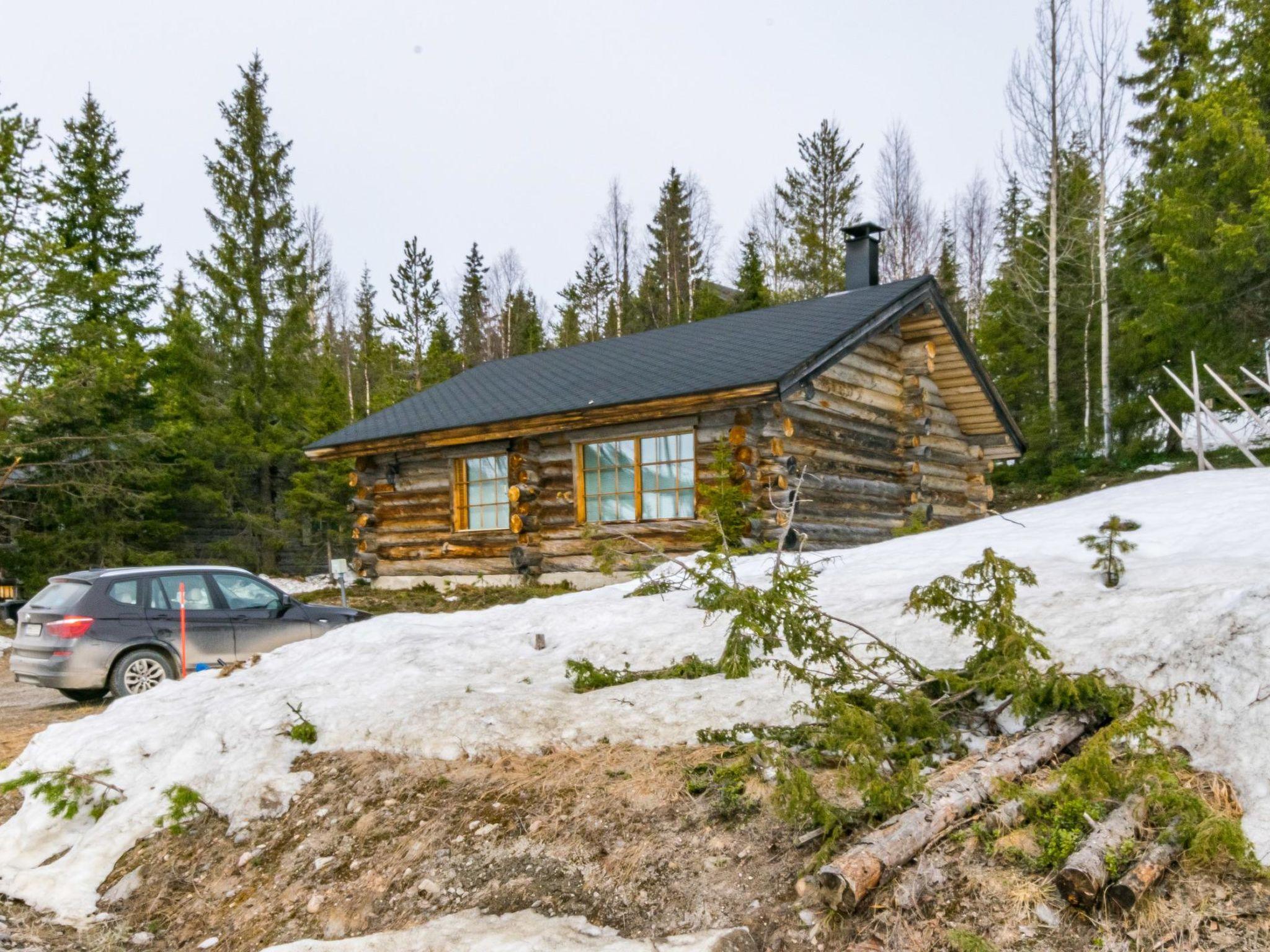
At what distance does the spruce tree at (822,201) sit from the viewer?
3294 centimetres

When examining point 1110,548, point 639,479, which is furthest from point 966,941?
point 639,479

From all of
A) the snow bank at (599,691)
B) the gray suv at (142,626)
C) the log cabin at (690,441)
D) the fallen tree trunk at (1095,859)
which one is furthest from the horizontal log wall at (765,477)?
the fallen tree trunk at (1095,859)

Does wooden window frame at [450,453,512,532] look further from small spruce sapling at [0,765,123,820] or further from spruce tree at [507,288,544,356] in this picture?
spruce tree at [507,288,544,356]

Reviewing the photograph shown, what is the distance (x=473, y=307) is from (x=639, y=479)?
31222 millimetres

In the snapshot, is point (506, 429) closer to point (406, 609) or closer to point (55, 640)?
point (406, 609)

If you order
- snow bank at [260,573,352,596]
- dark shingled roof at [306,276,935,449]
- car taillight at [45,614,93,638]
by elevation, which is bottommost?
snow bank at [260,573,352,596]

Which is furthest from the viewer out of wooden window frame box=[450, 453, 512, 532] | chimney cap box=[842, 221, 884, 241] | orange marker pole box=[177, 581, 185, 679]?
chimney cap box=[842, 221, 884, 241]

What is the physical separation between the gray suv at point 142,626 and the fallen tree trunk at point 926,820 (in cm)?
696

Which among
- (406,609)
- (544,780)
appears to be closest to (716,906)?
(544,780)

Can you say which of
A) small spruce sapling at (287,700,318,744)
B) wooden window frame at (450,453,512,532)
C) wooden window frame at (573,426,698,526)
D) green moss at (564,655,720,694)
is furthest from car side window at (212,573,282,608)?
wooden window frame at (450,453,512,532)

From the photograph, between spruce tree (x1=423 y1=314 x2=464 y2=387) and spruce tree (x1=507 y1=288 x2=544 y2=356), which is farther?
spruce tree (x1=507 y1=288 x2=544 y2=356)

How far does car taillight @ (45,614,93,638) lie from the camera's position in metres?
8.03

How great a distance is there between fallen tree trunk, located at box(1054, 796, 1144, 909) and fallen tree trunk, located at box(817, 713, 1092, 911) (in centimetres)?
41

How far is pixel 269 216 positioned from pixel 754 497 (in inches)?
728
